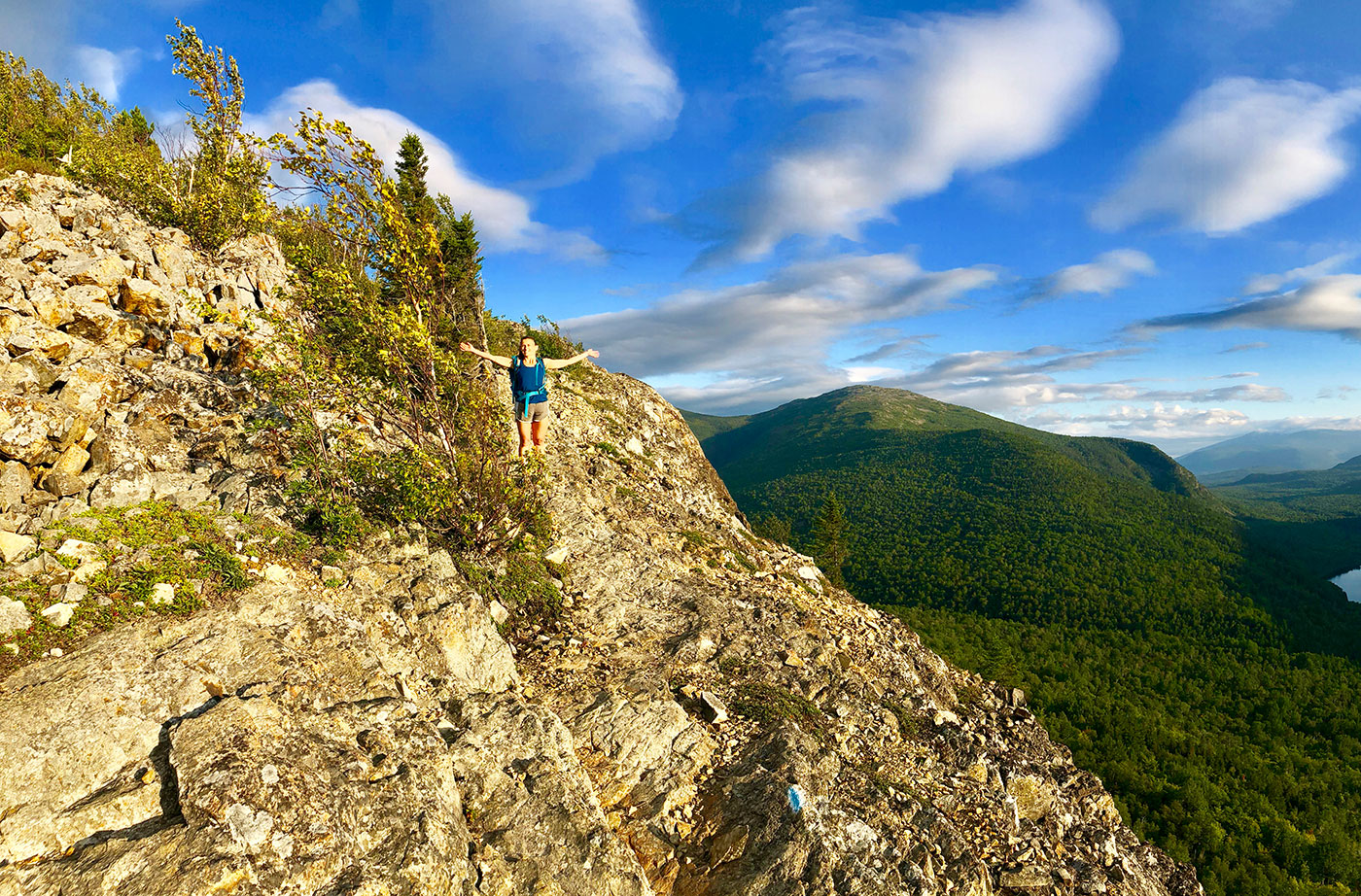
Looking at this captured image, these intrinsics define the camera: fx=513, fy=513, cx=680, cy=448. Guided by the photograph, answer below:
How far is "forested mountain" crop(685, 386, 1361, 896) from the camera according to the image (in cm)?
4650

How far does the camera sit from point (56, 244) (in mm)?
11922

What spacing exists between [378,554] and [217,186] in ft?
50.1

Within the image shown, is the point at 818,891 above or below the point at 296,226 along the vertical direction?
below

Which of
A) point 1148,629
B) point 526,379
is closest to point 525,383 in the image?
point 526,379

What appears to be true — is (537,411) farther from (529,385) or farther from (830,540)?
(830,540)

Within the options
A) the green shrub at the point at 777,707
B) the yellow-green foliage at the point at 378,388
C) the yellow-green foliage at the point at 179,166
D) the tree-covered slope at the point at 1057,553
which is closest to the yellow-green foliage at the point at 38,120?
the yellow-green foliage at the point at 179,166

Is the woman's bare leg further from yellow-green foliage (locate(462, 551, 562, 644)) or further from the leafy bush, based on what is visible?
the leafy bush

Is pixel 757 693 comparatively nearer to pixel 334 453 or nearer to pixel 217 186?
pixel 334 453

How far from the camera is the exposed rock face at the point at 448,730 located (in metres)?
4.96

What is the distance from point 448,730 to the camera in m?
7.26

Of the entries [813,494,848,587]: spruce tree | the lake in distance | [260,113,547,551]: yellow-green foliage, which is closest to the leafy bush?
[260,113,547,551]: yellow-green foliage

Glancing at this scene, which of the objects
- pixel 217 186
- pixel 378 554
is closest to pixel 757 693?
pixel 378 554

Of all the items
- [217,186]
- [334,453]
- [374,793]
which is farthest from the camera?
[217,186]

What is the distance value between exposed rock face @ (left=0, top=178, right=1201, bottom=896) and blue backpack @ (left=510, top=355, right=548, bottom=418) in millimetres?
3565
